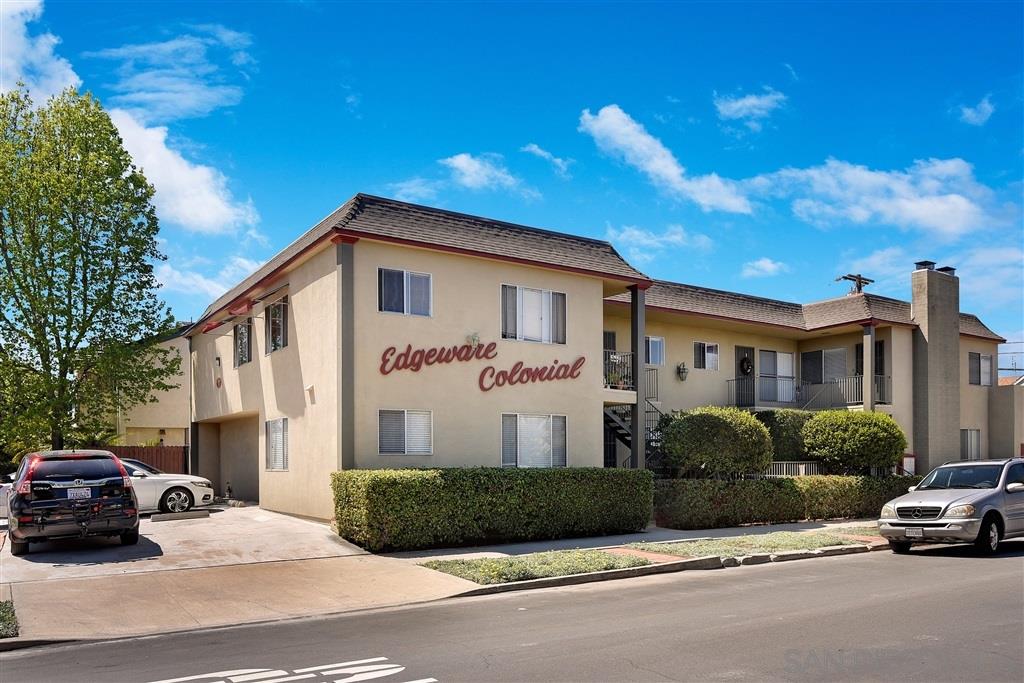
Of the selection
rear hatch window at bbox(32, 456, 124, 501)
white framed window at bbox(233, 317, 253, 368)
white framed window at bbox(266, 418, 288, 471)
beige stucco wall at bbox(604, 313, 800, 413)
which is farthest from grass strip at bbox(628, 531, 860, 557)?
white framed window at bbox(233, 317, 253, 368)

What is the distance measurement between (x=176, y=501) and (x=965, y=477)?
57.9 feet

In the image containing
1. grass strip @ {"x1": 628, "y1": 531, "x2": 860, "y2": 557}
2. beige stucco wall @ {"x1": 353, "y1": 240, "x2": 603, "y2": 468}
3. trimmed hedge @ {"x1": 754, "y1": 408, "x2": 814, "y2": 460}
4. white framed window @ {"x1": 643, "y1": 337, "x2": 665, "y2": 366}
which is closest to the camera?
grass strip @ {"x1": 628, "y1": 531, "x2": 860, "y2": 557}

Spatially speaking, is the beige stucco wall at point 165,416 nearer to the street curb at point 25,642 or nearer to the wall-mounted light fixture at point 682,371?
the wall-mounted light fixture at point 682,371

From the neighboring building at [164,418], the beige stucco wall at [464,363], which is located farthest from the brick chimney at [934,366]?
the neighboring building at [164,418]

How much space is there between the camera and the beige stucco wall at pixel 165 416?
33656mm

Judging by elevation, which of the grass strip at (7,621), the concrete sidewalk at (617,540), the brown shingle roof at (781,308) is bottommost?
the concrete sidewalk at (617,540)

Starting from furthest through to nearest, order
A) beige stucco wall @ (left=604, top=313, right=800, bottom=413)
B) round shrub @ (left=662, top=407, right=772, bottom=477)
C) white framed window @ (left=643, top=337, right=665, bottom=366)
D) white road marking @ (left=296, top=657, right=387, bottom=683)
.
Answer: white framed window @ (left=643, top=337, right=665, bottom=366) < beige stucco wall @ (left=604, top=313, right=800, bottom=413) < round shrub @ (left=662, top=407, right=772, bottom=477) < white road marking @ (left=296, top=657, right=387, bottom=683)

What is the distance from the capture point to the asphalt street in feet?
24.3

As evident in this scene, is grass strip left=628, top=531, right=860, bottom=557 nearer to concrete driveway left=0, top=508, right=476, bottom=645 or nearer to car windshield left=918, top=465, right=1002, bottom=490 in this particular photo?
car windshield left=918, top=465, right=1002, bottom=490

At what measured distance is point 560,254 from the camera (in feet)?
67.7

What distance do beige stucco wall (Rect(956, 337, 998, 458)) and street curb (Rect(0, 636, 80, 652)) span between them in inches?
1226

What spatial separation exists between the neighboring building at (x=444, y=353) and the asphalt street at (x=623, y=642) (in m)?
6.99

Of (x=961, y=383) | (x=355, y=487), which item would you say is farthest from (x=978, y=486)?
(x=961, y=383)

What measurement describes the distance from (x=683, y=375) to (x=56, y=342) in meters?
18.8
